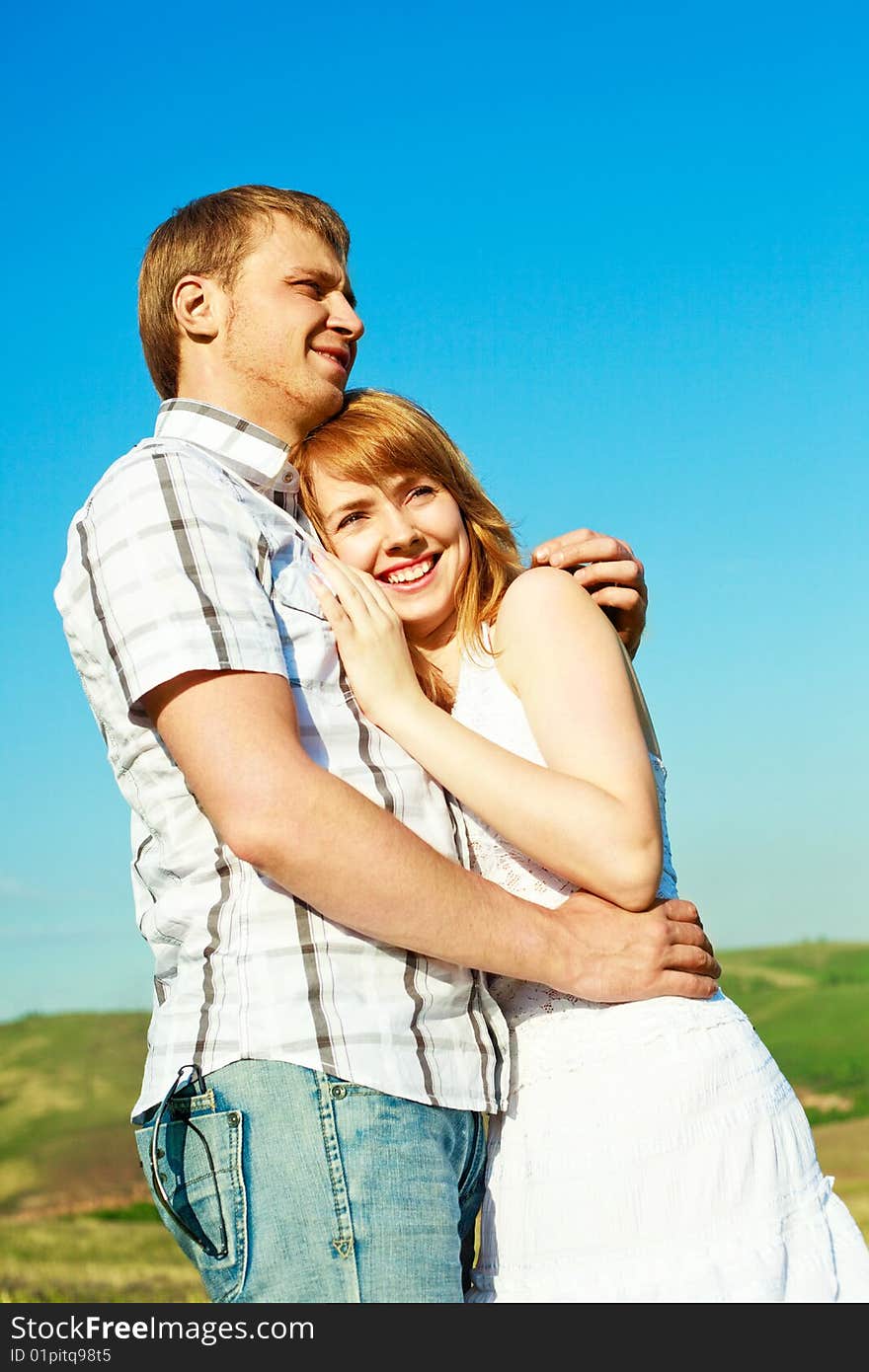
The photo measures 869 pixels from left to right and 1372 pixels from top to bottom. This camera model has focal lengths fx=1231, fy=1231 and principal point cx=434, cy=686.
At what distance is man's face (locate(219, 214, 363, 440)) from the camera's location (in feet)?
10.8

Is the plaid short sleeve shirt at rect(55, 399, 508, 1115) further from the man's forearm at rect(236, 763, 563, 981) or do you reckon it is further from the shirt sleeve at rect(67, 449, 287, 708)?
the man's forearm at rect(236, 763, 563, 981)

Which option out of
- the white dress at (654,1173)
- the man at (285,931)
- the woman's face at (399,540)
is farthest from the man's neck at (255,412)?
the white dress at (654,1173)

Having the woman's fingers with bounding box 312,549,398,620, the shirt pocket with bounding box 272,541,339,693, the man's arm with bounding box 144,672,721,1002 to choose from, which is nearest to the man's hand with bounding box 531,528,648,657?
the woman's fingers with bounding box 312,549,398,620

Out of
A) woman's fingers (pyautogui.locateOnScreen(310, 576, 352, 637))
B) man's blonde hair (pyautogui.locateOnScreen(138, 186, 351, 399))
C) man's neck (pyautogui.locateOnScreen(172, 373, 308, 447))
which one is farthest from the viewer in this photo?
man's blonde hair (pyautogui.locateOnScreen(138, 186, 351, 399))

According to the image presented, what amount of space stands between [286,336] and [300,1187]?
2.15 meters

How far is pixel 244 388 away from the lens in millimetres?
3285

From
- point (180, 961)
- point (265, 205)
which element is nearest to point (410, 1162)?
point (180, 961)

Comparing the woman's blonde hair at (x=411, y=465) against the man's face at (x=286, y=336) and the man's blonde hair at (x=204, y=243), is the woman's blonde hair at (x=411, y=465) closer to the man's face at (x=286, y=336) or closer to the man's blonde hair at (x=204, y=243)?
the man's face at (x=286, y=336)

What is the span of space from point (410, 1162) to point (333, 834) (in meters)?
0.66

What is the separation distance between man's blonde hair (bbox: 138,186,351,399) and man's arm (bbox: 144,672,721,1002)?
150 centimetres

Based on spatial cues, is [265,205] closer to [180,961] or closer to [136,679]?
[136,679]

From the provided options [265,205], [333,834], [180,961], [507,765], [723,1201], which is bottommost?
[723,1201]

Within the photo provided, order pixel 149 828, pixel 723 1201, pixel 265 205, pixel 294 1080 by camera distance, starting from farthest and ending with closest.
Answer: pixel 265 205 → pixel 149 828 → pixel 723 1201 → pixel 294 1080

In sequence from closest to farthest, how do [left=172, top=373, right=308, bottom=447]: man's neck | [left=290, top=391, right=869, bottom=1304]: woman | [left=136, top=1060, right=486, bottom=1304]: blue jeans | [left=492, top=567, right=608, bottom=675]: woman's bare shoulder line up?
[left=136, top=1060, right=486, bottom=1304]: blue jeans → [left=290, top=391, right=869, bottom=1304]: woman → [left=492, top=567, right=608, bottom=675]: woman's bare shoulder → [left=172, top=373, right=308, bottom=447]: man's neck
